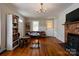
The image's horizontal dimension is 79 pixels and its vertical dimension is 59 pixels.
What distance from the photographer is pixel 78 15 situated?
13.4 feet

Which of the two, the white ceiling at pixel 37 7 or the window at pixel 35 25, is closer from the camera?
the white ceiling at pixel 37 7

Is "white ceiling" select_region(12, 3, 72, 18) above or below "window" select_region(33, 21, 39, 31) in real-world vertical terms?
above

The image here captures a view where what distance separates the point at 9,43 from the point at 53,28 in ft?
27.2

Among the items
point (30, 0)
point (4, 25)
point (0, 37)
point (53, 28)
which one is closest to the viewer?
point (30, 0)

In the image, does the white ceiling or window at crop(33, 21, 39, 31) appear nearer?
the white ceiling

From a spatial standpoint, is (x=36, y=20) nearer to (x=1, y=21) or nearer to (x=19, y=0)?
(x=1, y=21)

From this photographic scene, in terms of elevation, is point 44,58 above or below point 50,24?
below

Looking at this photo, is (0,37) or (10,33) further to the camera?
(10,33)

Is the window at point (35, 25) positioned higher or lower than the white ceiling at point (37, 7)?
lower

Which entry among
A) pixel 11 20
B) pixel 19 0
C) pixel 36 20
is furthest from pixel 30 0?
pixel 36 20

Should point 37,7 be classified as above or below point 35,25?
above

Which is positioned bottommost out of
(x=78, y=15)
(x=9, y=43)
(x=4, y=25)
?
(x=9, y=43)

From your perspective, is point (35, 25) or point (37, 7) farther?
point (35, 25)

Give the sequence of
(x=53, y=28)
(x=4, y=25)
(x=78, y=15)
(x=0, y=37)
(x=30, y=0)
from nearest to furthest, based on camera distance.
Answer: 1. (x=30, y=0)
2. (x=78, y=15)
3. (x=0, y=37)
4. (x=4, y=25)
5. (x=53, y=28)
